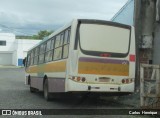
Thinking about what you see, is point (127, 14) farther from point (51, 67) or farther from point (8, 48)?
point (8, 48)

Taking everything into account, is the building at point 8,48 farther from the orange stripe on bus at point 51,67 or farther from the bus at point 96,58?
the bus at point 96,58

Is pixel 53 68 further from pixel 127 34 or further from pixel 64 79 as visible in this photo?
pixel 127 34

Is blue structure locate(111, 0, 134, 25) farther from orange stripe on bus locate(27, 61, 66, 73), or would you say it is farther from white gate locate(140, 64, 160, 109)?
white gate locate(140, 64, 160, 109)

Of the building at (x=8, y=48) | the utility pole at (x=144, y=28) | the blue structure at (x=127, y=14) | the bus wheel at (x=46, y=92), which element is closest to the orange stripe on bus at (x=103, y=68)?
the utility pole at (x=144, y=28)

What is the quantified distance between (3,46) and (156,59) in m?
79.0

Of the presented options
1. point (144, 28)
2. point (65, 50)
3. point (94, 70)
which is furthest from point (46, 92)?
point (144, 28)

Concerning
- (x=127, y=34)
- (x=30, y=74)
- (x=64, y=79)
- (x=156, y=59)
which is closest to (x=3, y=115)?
(x=64, y=79)

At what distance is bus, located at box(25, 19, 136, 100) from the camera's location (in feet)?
48.0

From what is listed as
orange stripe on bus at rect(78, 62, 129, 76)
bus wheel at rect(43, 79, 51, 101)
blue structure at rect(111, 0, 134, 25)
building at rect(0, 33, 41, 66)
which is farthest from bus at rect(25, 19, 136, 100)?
building at rect(0, 33, 41, 66)

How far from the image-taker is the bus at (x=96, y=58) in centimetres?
1464

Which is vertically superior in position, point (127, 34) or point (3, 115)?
point (127, 34)

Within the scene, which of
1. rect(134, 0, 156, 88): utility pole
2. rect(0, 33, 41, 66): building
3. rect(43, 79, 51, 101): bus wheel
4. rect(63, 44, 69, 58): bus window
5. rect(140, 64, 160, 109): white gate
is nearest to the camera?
rect(140, 64, 160, 109): white gate

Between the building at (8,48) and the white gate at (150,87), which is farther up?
the building at (8,48)

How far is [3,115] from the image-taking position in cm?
1241
